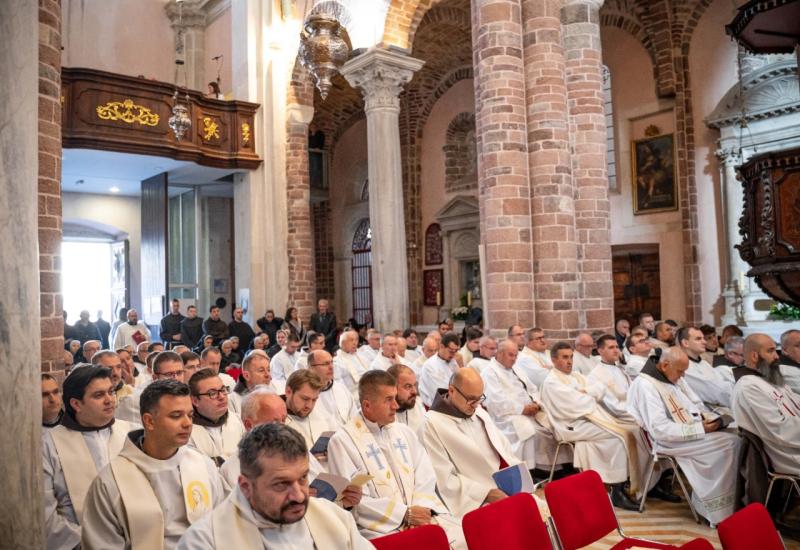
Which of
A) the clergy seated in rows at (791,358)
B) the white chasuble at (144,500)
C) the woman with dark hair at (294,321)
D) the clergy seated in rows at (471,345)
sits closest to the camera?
the white chasuble at (144,500)

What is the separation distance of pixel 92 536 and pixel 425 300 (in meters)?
17.7

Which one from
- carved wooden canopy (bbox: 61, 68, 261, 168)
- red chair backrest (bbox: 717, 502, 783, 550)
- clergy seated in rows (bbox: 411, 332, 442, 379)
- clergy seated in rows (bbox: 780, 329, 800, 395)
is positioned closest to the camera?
red chair backrest (bbox: 717, 502, 783, 550)

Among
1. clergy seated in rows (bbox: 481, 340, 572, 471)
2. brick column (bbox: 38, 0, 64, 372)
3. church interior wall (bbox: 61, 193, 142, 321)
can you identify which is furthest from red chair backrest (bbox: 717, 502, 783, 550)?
church interior wall (bbox: 61, 193, 142, 321)

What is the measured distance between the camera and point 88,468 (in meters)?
3.75

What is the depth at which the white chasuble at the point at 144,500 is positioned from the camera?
2996 millimetres

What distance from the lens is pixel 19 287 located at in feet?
9.29

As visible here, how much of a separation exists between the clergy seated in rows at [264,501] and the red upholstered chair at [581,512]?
1474 mm

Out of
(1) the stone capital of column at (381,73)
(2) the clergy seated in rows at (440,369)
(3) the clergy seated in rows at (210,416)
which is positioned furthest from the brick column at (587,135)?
(3) the clergy seated in rows at (210,416)

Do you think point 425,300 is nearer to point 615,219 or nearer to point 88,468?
point 615,219

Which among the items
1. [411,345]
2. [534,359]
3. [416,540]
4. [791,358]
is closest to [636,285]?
[411,345]

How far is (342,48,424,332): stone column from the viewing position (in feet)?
40.7

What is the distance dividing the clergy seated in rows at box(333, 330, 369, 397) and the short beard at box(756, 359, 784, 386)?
5.03 metres

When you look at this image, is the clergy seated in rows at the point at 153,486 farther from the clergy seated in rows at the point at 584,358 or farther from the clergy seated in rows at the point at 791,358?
the clergy seated in rows at the point at 584,358

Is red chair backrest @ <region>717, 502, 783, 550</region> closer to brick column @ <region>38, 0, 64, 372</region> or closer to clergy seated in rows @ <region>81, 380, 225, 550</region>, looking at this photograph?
clergy seated in rows @ <region>81, 380, 225, 550</region>
